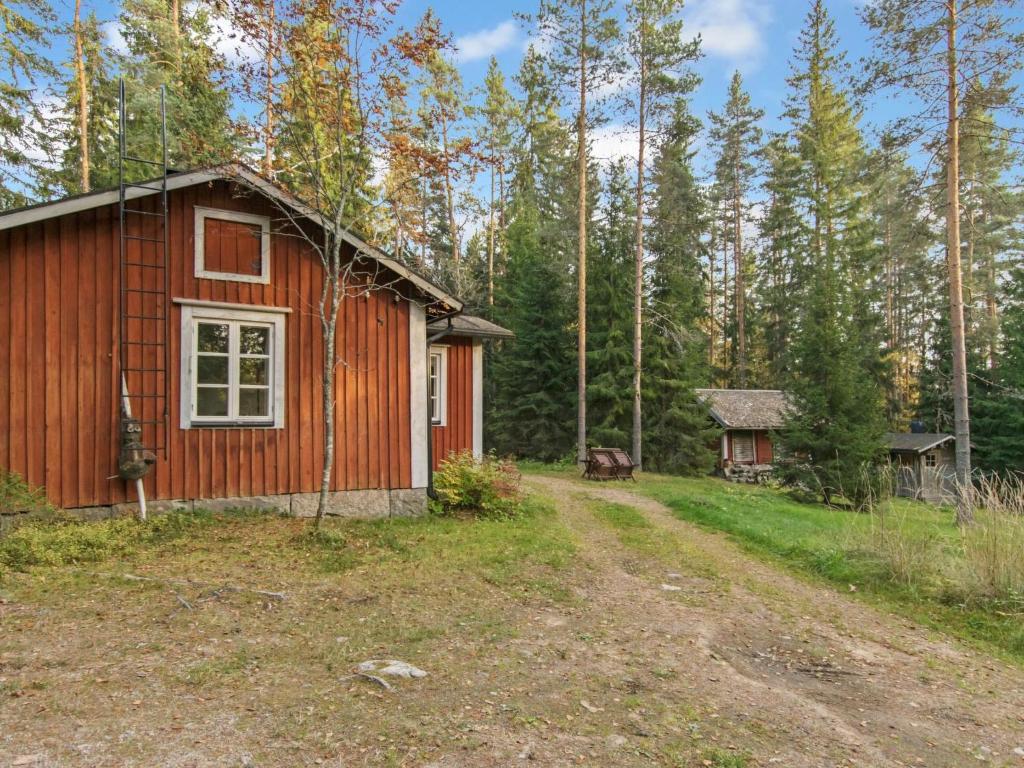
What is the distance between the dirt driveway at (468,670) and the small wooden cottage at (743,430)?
20406 mm

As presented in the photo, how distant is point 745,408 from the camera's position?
2770 centimetres

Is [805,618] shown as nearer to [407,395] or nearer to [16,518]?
[407,395]

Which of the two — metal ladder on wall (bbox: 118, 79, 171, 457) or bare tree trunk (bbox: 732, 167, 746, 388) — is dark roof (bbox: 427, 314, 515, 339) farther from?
bare tree trunk (bbox: 732, 167, 746, 388)

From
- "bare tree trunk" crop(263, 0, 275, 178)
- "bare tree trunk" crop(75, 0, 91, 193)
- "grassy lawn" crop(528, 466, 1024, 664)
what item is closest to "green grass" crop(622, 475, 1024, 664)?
"grassy lawn" crop(528, 466, 1024, 664)

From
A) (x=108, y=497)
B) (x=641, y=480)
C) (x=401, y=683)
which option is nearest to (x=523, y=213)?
(x=641, y=480)

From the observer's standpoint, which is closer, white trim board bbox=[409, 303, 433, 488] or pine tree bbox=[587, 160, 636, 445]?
white trim board bbox=[409, 303, 433, 488]

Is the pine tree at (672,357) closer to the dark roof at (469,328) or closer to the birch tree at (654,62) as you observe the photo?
the birch tree at (654,62)

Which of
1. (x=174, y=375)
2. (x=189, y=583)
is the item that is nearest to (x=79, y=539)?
(x=189, y=583)

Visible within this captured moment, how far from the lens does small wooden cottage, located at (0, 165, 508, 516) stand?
24.6 feet

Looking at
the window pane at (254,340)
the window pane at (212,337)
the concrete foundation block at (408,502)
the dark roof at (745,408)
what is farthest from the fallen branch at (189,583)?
the dark roof at (745,408)

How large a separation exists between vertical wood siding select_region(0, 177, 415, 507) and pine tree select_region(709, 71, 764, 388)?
28366 mm

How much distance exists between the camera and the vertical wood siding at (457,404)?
41.3ft

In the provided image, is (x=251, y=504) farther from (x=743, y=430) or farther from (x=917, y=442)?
(x=917, y=442)

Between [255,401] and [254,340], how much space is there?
0.94 m
